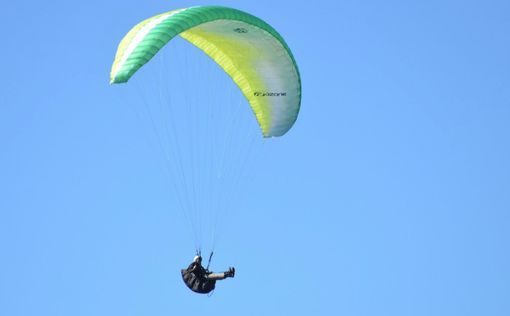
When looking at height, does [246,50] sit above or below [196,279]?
above

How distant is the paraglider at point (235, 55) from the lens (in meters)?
47.7

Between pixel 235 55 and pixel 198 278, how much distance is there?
6.67 meters

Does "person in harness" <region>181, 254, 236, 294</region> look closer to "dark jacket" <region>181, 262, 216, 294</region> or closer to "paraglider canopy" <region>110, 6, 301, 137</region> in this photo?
"dark jacket" <region>181, 262, 216, 294</region>

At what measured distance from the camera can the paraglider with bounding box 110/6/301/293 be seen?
47719 mm

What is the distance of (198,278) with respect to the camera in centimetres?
5016

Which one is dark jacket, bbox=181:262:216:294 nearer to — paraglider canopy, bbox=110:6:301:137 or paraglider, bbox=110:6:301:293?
paraglider, bbox=110:6:301:293

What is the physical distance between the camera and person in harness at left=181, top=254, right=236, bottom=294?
5006 centimetres

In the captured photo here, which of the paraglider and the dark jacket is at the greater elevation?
the paraglider

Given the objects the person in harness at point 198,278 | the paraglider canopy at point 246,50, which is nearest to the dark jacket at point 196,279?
the person in harness at point 198,278

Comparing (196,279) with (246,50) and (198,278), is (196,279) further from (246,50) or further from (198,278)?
(246,50)

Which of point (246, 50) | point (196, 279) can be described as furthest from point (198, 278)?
point (246, 50)

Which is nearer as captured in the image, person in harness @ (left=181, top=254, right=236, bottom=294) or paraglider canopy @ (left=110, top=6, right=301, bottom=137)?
paraglider canopy @ (left=110, top=6, right=301, bottom=137)

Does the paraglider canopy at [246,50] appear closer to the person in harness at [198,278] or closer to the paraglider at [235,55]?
the paraglider at [235,55]

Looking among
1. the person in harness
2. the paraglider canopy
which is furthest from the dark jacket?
the paraglider canopy
